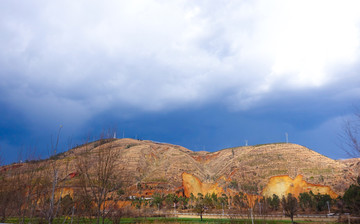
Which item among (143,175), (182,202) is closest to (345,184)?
(182,202)

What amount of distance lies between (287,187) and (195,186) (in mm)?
30696

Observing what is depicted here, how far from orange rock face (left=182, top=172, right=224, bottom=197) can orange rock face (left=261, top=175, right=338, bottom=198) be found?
52.6 ft

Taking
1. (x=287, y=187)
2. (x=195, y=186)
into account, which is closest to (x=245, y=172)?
(x=287, y=187)

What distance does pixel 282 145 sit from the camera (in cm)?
9488

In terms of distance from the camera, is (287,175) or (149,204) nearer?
(149,204)

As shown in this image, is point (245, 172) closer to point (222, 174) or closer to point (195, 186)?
point (222, 174)

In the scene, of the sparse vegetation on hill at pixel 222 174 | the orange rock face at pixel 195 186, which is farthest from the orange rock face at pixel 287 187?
the orange rock face at pixel 195 186

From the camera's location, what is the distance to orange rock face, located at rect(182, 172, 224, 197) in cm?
7788

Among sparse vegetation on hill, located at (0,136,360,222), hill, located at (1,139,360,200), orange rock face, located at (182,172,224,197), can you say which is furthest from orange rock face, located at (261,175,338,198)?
orange rock face, located at (182,172,224,197)

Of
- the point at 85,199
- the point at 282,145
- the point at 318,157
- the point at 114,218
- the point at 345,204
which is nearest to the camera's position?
the point at 85,199

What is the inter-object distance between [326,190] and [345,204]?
99.2ft

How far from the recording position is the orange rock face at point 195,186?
77.9m

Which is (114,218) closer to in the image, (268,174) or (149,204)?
(149,204)

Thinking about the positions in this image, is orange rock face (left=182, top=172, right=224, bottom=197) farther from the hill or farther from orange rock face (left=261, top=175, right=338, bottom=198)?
orange rock face (left=261, top=175, right=338, bottom=198)
